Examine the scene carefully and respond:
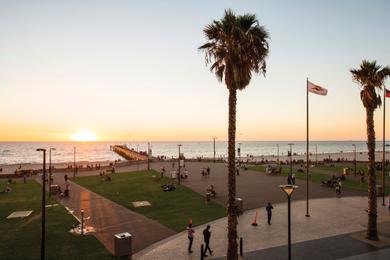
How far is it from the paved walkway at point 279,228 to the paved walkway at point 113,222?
1320 millimetres

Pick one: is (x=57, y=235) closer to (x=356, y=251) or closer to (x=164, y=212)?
(x=164, y=212)

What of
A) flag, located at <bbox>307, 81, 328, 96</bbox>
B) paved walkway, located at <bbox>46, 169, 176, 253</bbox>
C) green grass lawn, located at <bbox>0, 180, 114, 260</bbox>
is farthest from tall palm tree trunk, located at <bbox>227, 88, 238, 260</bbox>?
flag, located at <bbox>307, 81, 328, 96</bbox>

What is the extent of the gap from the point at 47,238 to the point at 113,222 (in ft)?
17.0

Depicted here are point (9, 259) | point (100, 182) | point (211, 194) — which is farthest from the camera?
point (100, 182)

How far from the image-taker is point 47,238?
20.1 meters

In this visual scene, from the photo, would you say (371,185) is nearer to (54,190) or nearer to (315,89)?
(315,89)

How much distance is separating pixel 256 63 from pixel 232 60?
4.70 ft

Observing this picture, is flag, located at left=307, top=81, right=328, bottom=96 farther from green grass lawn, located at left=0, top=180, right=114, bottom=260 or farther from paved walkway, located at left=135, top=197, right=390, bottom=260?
green grass lawn, located at left=0, top=180, right=114, bottom=260

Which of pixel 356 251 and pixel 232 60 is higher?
pixel 232 60

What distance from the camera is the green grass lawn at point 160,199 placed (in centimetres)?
2545

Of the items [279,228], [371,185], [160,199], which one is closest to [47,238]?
[160,199]

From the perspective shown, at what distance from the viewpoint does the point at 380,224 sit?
76.1ft

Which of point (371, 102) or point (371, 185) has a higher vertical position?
point (371, 102)

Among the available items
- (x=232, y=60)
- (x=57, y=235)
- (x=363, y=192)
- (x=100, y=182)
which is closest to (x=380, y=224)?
(x=363, y=192)
